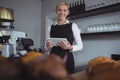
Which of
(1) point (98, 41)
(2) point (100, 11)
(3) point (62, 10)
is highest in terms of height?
(2) point (100, 11)

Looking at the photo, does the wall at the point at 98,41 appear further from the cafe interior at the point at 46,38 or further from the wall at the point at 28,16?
the wall at the point at 28,16

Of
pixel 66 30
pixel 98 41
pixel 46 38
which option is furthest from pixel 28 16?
pixel 66 30

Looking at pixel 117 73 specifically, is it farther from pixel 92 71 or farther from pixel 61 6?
pixel 61 6

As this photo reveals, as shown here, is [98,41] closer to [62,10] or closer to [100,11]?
[100,11]

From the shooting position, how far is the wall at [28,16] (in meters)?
3.99

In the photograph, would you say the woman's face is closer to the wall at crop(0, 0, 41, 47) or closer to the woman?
the woman

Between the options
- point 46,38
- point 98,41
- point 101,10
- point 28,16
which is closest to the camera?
point 46,38

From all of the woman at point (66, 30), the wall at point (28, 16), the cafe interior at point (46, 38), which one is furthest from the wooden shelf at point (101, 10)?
the wall at point (28, 16)

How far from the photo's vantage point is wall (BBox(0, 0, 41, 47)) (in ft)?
13.1

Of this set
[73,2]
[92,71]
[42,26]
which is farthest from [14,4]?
[92,71]

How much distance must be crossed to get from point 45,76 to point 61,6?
4.68ft

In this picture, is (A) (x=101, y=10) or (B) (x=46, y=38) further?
(A) (x=101, y=10)

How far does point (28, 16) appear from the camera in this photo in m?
4.25

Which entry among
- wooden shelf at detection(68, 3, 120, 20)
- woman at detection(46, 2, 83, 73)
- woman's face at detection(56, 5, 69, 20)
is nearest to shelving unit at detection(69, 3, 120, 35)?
wooden shelf at detection(68, 3, 120, 20)
